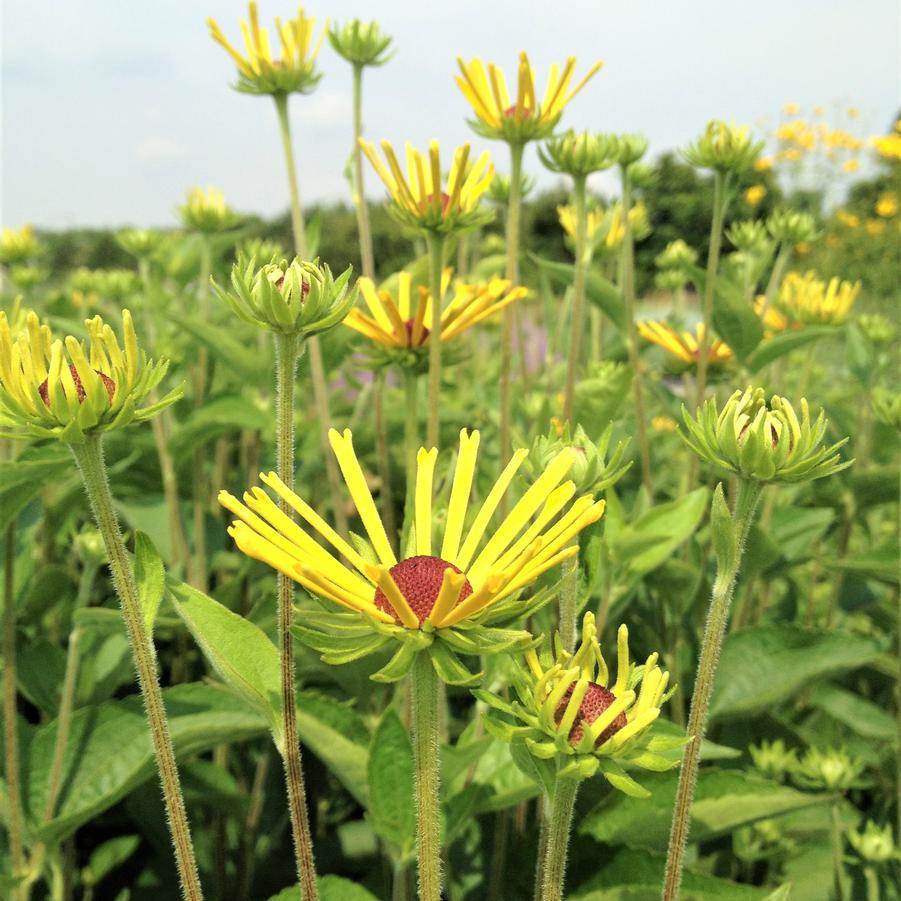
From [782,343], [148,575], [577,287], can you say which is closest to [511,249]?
[577,287]

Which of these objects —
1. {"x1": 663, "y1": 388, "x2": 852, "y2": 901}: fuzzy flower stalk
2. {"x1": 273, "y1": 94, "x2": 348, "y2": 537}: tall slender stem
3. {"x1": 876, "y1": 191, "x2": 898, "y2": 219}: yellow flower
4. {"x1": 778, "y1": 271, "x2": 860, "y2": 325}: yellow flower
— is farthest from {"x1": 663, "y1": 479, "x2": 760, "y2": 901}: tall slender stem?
{"x1": 876, "y1": 191, "x2": 898, "y2": 219}: yellow flower

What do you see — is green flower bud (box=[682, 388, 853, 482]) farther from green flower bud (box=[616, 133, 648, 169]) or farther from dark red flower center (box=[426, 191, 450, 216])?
green flower bud (box=[616, 133, 648, 169])

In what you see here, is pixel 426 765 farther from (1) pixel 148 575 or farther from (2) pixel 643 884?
(2) pixel 643 884

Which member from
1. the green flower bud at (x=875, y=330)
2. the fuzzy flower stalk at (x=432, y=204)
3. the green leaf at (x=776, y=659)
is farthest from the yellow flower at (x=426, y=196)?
the green flower bud at (x=875, y=330)

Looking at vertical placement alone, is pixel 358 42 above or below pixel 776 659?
above

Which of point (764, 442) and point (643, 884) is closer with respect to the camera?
point (764, 442)

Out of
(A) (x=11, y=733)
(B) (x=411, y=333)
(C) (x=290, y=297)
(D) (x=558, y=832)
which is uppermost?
(C) (x=290, y=297)

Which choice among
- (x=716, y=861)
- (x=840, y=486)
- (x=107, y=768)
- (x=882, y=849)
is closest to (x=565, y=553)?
(x=107, y=768)
